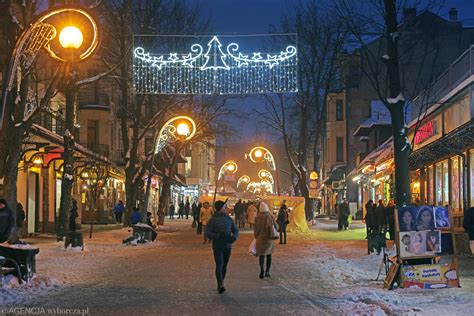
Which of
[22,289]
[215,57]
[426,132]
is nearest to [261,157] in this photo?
[426,132]

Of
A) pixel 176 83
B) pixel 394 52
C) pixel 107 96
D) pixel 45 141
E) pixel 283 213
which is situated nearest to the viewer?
pixel 394 52

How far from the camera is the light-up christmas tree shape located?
1961 centimetres

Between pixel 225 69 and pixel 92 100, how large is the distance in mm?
30282

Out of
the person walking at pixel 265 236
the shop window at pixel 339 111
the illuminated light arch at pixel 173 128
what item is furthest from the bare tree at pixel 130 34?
the shop window at pixel 339 111

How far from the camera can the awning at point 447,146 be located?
19.3m

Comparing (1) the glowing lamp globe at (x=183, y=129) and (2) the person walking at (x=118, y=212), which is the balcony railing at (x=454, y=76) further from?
(2) the person walking at (x=118, y=212)

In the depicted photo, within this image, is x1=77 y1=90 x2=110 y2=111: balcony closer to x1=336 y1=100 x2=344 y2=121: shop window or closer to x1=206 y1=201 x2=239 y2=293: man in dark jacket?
x1=336 y1=100 x2=344 y2=121: shop window

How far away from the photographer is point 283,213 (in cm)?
2594

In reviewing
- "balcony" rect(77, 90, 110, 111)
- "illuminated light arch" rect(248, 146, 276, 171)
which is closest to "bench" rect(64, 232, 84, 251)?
"illuminated light arch" rect(248, 146, 276, 171)

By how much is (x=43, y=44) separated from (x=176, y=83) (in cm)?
671

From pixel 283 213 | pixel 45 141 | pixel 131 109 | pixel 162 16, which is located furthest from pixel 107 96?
pixel 283 213

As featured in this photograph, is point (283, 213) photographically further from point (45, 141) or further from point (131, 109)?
point (131, 109)

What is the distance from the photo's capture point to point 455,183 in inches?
938

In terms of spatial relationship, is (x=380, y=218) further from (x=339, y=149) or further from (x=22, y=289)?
(x=339, y=149)
